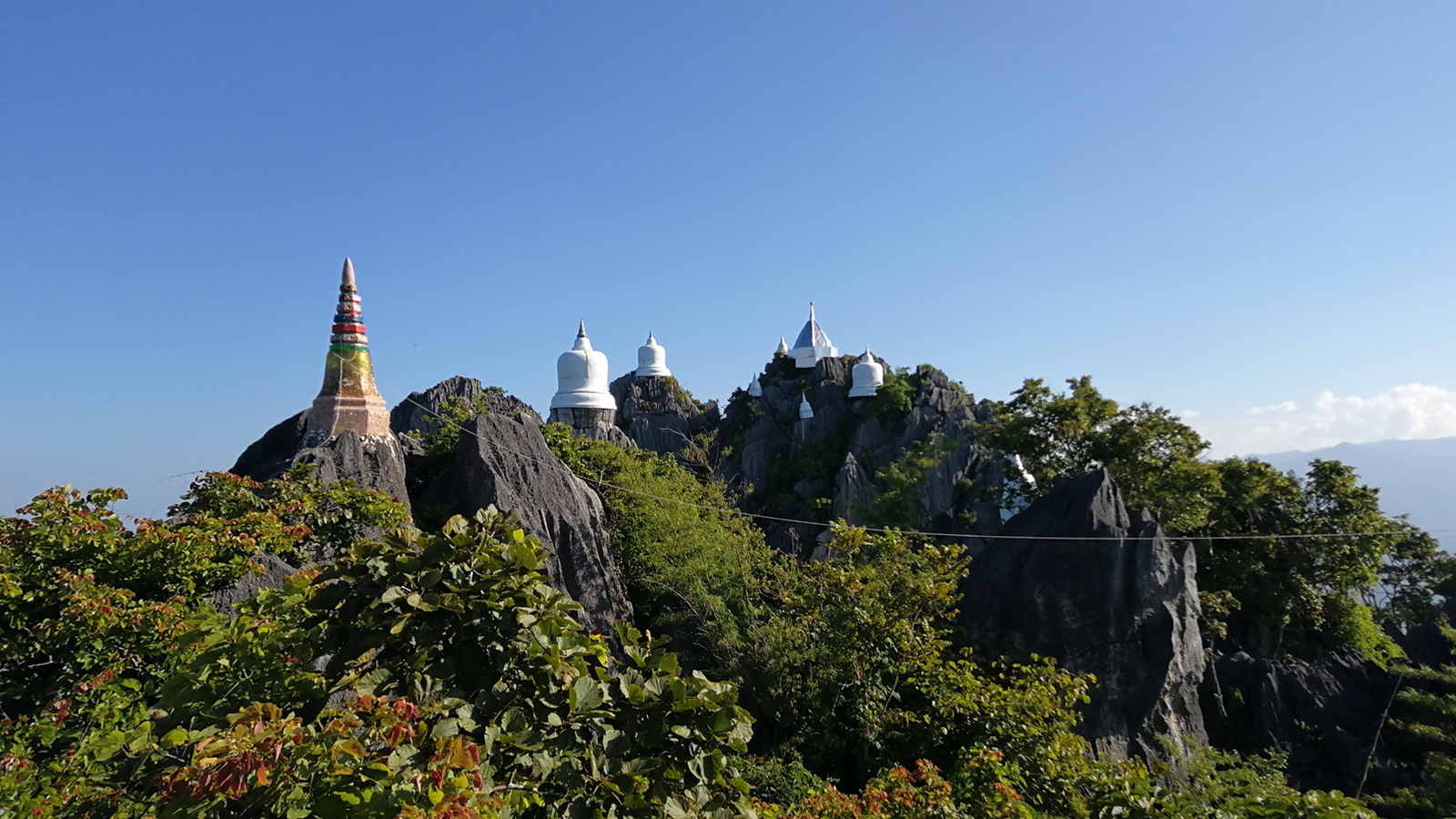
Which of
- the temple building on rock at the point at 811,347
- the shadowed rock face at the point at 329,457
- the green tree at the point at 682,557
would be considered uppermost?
the temple building on rock at the point at 811,347

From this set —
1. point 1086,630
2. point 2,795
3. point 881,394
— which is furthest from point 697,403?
point 2,795

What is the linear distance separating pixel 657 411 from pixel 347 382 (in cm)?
3708

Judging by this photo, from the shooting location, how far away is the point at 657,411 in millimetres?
46125

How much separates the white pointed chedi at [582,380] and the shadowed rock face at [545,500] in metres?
12.2

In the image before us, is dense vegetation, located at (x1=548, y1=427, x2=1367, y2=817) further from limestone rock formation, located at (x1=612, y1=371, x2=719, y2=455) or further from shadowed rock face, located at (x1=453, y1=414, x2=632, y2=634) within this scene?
limestone rock formation, located at (x1=612, y1=371, x2=719, y2=455)

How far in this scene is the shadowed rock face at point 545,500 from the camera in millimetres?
9539

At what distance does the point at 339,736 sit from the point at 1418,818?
15007mm

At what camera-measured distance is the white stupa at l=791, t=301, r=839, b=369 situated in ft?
162

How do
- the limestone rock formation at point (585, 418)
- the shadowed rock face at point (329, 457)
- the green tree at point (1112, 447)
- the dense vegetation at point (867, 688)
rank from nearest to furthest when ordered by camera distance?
the dense vegetation at point (867, 688) → the shadowed rock face at point (329, 457) → the green tree at point (1112, 447) → the limestone rock formation at point (585, 418)

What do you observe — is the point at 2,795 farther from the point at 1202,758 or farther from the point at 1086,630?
the point at 1086,630

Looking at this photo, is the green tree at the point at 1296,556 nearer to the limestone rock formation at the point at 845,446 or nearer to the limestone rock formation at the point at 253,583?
the limestone rock formation at the point at 845,446

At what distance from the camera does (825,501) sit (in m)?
37.1

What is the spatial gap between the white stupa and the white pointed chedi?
24382mm

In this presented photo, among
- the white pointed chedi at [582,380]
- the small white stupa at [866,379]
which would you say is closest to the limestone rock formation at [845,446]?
the small white stupa at [866,379]
